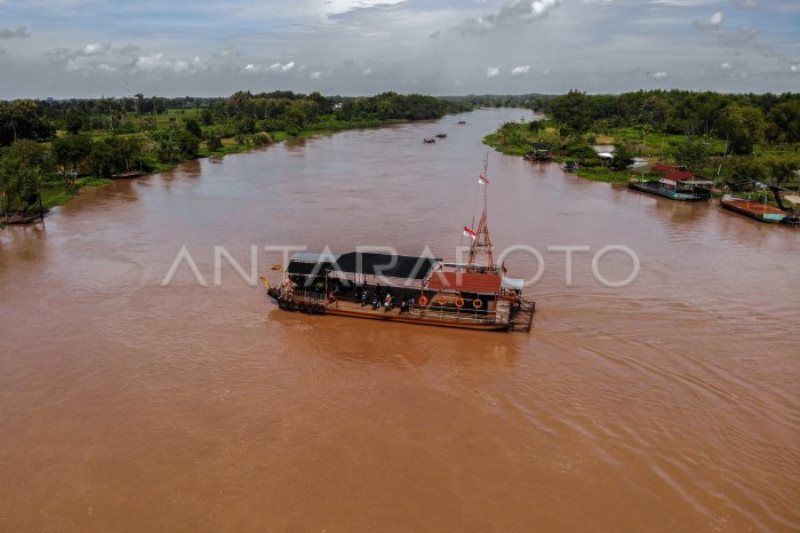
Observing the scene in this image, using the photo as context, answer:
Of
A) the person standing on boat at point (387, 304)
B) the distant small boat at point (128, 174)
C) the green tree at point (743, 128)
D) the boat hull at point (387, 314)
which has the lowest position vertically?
the boat hull at point (387, 314)

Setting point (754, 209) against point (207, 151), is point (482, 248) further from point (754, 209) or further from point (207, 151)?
point (207, 151)

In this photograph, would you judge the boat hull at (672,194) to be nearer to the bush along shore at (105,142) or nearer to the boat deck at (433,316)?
the boat deck at (433,316)

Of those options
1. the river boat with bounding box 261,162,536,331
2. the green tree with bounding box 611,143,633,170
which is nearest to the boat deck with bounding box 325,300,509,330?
the river boat with bounding box 261,162,536,331

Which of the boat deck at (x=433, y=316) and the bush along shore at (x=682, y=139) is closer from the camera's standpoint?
the boat deck at (x=433, y=316)

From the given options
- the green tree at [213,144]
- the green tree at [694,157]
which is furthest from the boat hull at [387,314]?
the green tree at [213,144]

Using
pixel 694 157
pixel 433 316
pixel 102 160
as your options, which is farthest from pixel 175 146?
pixel 694 157

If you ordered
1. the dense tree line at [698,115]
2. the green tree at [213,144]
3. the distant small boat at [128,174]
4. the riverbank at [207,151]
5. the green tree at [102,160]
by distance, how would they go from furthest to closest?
1. the green tree at [213,144]
2. the dense tree line at [698,115]
3. the distant small boat at [128,174]
4. the green tree at [102,160]
5. the riverbank at [207,151]
